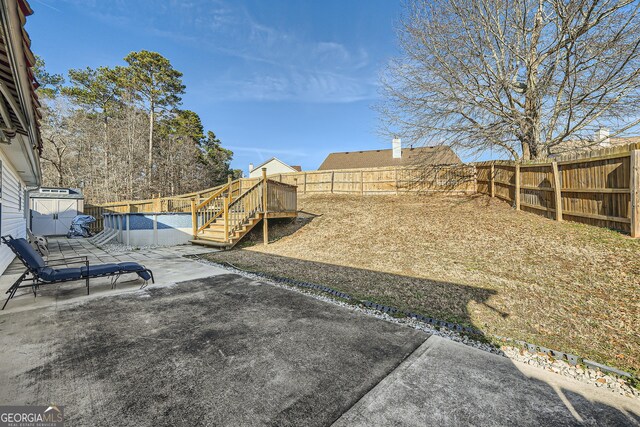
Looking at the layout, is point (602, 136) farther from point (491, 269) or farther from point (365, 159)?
point (365, 159)

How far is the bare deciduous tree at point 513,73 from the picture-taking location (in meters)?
7.09

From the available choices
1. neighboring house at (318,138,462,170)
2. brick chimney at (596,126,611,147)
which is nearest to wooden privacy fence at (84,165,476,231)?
brick chimney at (596,126,611,147)

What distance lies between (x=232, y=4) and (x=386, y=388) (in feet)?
49.0

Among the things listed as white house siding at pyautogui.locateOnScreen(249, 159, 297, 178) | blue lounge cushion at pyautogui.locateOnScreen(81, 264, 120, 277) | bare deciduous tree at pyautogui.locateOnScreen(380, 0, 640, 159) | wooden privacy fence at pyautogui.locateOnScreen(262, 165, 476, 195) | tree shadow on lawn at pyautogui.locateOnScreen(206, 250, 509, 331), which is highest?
white house siding at pyautogui.locateOnScreen(249, 159, 297, 178)

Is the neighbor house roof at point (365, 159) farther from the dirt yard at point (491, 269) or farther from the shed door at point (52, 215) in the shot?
the shed door at point (52, 215)

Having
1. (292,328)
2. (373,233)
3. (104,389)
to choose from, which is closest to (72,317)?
(104,389)

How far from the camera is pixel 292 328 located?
321 cm

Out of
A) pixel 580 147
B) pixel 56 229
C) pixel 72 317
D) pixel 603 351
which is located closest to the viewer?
pixel 603 351

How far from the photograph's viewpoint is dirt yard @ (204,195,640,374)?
10.8 feet

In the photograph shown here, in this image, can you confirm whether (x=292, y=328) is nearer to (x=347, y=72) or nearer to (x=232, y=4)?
(x=232, y=4)

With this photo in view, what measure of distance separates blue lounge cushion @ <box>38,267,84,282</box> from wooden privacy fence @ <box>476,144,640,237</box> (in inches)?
385

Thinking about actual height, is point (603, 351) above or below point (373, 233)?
below

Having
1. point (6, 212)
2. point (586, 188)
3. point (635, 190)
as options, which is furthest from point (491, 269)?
point (6, 212)

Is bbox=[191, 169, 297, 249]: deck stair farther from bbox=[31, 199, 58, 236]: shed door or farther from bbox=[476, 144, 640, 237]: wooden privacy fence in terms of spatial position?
bbox=[31, 199, 58, 236]: shed door
